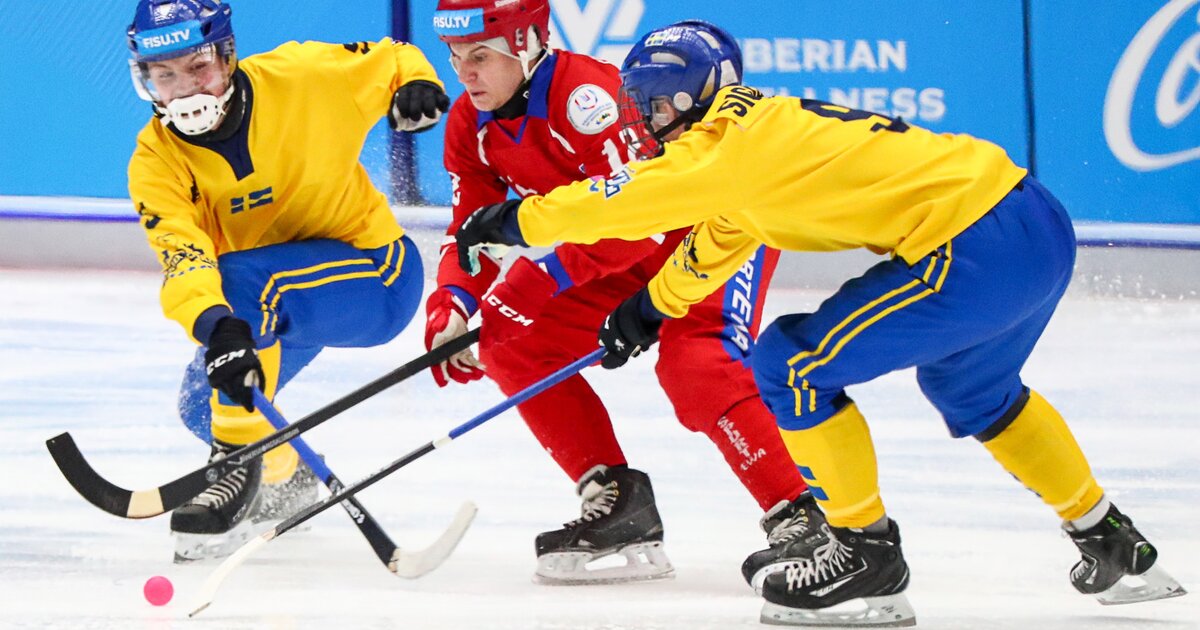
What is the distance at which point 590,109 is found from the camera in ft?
11.1

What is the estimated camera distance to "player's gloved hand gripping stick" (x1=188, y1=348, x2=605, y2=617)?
2939mm

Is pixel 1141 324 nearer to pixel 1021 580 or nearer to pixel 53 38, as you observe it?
pixel 1021 580

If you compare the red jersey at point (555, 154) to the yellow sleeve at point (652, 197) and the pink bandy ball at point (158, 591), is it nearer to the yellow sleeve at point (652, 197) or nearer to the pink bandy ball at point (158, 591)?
the yellow sleeve at point (652, 197)

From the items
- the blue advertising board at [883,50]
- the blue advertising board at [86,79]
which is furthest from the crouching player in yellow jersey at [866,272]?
the blue advertising board at [86,79]

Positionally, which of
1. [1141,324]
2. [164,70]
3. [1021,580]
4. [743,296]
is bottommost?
[1141,324]

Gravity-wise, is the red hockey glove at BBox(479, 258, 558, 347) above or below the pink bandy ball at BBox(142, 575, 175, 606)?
above

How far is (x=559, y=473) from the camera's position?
4.05m

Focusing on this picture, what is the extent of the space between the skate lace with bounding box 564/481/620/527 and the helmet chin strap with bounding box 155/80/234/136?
1.10 m

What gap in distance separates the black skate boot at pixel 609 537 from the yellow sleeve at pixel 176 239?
808mm

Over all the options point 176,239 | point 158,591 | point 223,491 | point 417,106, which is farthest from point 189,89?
point 158,591

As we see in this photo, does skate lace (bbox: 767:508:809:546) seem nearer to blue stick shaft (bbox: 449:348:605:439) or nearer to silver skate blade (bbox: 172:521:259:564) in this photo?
blue stick shaft (bbox: 449:348:605:439)

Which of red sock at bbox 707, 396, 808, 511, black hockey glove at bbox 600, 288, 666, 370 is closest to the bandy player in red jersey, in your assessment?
red sock at bbox 707, 396, 808, 511

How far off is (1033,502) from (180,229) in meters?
1.96

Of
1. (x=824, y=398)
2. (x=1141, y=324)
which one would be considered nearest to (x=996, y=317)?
(x=824, y=398)
